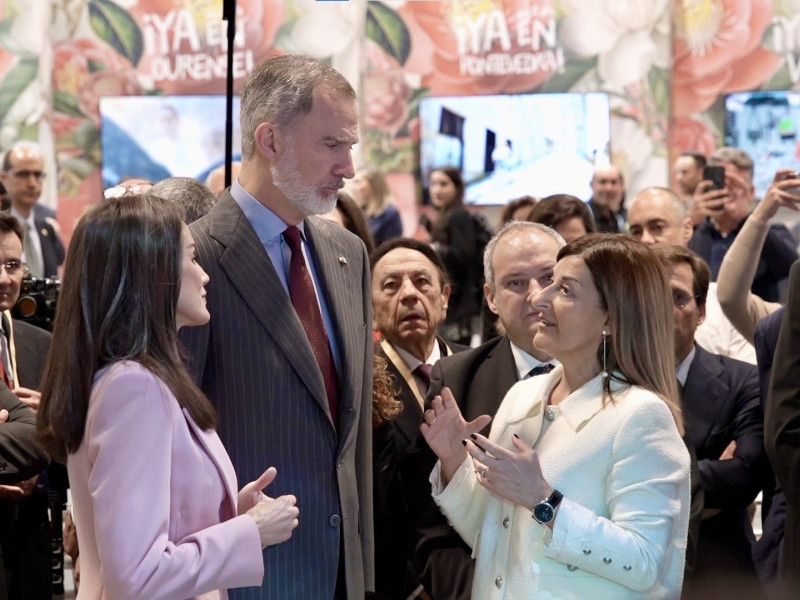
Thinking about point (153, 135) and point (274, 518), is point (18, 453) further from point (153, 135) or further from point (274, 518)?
point (153, 135)

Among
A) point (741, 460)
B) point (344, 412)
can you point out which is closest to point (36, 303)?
point (344, 412)

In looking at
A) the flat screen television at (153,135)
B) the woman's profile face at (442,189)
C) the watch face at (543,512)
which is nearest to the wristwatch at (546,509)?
the watch face at (543,512)

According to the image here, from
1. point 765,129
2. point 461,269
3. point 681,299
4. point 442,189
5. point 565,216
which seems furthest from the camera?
point 765,129

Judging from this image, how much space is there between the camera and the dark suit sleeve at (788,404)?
9.45ft

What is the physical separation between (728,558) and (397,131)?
789 cm

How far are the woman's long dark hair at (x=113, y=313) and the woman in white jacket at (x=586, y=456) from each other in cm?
74

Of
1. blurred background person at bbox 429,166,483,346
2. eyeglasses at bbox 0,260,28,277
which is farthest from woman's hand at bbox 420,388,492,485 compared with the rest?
blurred background person at bbox 429,166,483,346

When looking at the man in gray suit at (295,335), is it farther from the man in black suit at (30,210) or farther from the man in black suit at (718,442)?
the man in black suit at (30,210)

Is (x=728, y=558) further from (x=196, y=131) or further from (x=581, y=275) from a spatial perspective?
(x=196, y=131)

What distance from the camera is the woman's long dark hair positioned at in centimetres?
206

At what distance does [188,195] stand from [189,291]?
1273 millimetres

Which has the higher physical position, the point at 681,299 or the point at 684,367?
the point at 681,299

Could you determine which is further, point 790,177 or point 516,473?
point 790,177

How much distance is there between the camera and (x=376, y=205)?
9195 mm
